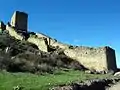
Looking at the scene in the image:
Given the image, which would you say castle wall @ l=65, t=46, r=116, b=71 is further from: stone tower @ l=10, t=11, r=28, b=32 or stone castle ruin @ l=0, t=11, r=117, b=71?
stone tower @ l=10, t=11, r=28, b=32

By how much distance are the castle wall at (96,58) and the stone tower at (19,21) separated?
16288 millimetres

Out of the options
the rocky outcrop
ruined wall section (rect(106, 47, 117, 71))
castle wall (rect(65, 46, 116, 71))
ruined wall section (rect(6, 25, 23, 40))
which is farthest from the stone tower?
the rocky outcrop

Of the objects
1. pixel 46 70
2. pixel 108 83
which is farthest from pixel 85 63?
pixel 108 83

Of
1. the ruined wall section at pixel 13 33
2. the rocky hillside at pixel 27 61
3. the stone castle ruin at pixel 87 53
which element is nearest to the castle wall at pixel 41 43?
the stone castle ruin at pixel 87 53

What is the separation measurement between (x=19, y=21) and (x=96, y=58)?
762 inches

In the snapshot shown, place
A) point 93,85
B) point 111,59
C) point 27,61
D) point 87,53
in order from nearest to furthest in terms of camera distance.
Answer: point 93,85 → point 27,61 → point 111,59 → point 87,53

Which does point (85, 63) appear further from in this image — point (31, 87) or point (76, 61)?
point (31, 87)

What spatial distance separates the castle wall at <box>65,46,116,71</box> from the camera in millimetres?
30062

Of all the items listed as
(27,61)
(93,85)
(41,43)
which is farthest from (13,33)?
(93,85)

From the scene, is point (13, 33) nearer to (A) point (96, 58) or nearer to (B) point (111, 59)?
(A) point (96, 58)

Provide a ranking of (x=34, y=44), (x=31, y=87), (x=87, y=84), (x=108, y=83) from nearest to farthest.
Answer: (x=31, y=87)
(x=87, y=84)
(x=108, y=83)
(x=34, y=44)

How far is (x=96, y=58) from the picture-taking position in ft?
101

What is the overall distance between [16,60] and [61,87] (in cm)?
894

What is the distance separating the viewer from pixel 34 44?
118 ft
